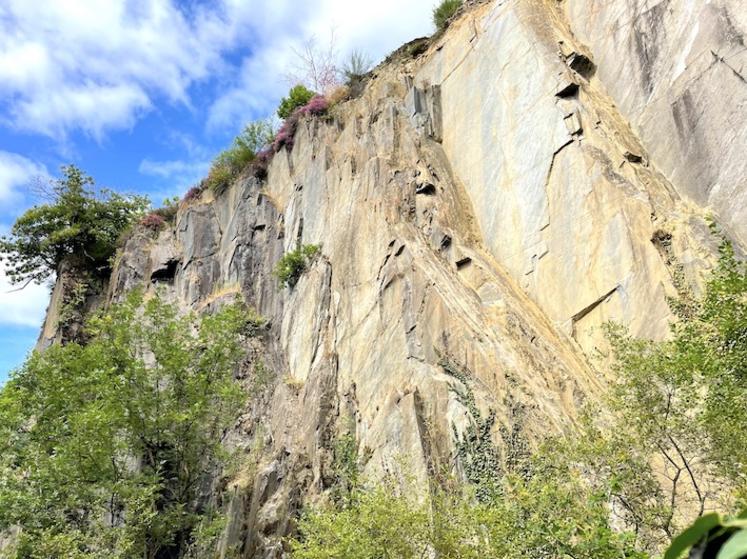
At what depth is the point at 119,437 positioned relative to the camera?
15680mm

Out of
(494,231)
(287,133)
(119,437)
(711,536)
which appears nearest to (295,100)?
(287,133)

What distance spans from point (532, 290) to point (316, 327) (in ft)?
25.8

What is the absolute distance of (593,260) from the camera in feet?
47.8

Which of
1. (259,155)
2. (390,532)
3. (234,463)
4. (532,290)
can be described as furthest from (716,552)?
(259,155)

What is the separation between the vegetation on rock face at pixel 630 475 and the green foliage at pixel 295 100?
2333cm

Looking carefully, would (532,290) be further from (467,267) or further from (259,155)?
(259,155)

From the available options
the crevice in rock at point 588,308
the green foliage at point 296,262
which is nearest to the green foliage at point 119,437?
the green foliage at point 296,262

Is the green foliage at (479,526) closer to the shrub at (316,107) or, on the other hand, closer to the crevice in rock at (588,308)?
the crevice in rock at (588,308)

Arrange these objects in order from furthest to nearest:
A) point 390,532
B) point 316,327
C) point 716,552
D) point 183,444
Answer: point 316,327, point 183,444, point 390,532, point 716,552

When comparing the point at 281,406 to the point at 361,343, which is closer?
the point at 361,343

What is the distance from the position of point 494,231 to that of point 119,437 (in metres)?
12.4

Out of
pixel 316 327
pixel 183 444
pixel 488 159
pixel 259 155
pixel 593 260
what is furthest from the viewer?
pixel 259 155

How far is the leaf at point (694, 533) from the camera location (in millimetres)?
1186

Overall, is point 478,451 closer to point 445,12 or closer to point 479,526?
point 479,526
